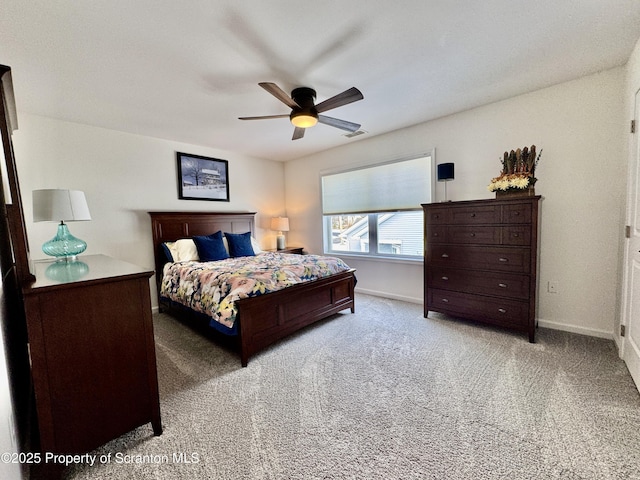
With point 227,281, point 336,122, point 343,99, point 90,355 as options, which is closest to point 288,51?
point 343,99

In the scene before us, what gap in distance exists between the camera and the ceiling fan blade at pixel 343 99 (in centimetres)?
216

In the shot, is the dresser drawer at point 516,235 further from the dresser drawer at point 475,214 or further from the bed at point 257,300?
the bed at point 257,300

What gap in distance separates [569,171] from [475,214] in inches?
38.3

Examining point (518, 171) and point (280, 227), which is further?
point (280, 227)

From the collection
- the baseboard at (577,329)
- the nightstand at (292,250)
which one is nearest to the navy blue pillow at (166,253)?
the nightstand at (292,250)

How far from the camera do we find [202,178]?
174 inches

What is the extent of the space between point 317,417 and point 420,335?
1.57 meters

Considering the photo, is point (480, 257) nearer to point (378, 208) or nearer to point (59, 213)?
point (378, 208)

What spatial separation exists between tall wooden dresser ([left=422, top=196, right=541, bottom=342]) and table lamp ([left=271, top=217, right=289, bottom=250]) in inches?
106

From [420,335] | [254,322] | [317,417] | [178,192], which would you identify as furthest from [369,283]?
[178,192]

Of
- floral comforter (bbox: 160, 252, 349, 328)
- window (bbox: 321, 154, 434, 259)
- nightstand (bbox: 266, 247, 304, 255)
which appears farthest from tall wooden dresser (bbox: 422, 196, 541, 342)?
nightstand (bbox: 266, 247, 304, 255)

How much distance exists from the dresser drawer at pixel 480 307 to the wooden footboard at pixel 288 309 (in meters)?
1.05

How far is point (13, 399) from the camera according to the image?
1345 millimetres

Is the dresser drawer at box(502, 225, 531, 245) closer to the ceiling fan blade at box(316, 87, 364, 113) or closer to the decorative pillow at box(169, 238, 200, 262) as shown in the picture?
the ceiling fan blade at box(316, 87, 364, 113)
